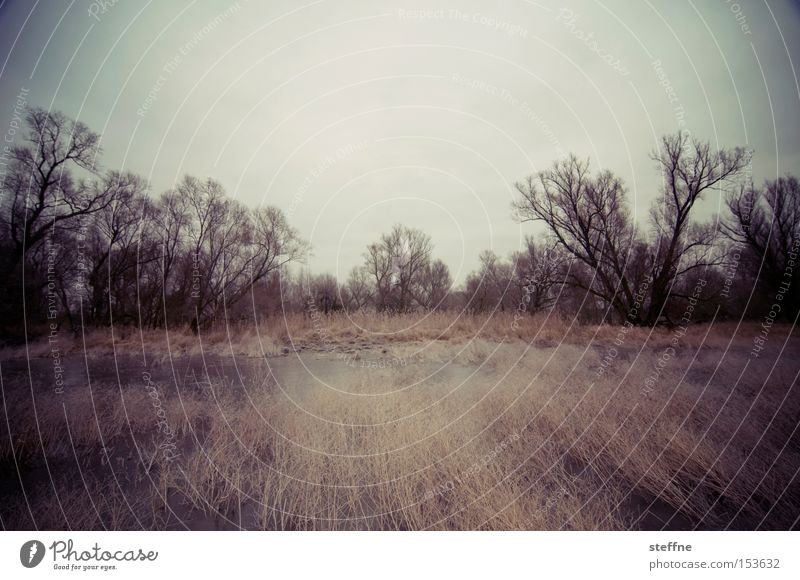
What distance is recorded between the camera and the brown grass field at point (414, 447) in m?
2.91

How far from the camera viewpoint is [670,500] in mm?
2963

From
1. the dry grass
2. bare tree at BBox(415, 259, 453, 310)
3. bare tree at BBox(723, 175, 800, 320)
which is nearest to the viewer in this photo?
bare tree at BBox(723, 175, 800, 320)

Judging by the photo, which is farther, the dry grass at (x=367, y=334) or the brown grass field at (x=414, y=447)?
the dry grass at (x=367, y=334)

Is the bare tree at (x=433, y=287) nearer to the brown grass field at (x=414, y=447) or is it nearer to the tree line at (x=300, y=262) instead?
the tree line at (x=300, y=262)

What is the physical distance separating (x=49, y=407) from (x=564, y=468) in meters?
7.25

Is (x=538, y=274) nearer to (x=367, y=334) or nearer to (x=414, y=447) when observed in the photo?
(x=367, y=334)
